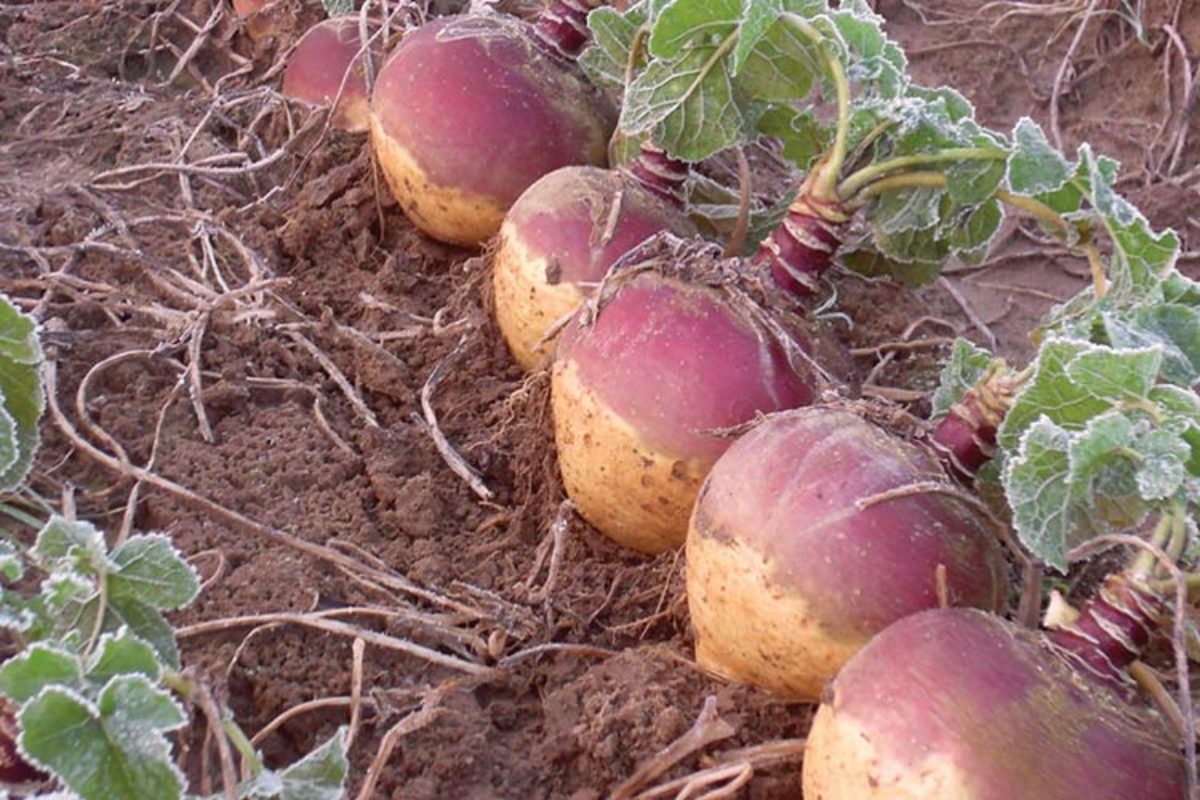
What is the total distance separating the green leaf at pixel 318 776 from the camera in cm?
114

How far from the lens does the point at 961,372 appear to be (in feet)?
5.61

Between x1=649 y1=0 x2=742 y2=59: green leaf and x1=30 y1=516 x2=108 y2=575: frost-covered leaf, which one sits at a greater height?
x1=649 y1=0 x2=742 y2=59: green leaf

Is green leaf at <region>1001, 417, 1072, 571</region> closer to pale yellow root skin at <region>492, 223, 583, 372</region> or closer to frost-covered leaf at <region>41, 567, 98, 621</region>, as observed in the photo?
pale yellow root skin at <region>492, 223, 583, 372</region>

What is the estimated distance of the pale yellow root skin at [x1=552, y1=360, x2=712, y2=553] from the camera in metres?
1.68

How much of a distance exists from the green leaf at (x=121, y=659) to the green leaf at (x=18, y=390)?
1.47 feet

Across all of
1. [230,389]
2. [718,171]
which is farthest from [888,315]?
[230,389]

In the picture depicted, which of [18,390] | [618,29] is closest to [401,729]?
[18,390]

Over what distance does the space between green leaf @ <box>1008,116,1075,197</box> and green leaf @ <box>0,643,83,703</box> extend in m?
1.24

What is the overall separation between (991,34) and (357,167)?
1913 mm

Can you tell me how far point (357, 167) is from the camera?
251cm

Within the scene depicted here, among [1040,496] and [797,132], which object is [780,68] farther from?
[1040,496]

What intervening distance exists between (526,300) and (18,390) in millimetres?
749

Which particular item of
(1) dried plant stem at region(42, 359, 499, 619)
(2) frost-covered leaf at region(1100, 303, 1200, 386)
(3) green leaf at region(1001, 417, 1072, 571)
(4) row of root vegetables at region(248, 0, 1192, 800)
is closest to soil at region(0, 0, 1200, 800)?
(1) dried plant stem at region(42, 359, 499, 619)

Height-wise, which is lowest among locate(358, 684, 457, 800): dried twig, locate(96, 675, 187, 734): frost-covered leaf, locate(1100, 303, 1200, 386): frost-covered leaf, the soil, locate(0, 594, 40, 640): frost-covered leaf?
the soil
